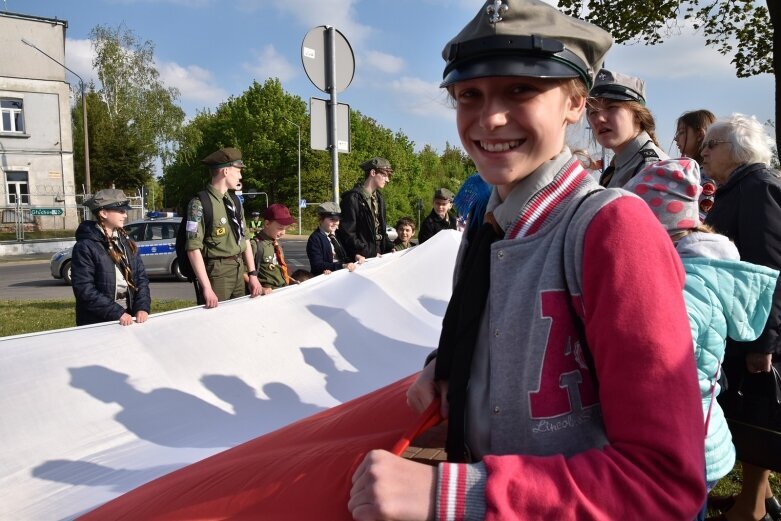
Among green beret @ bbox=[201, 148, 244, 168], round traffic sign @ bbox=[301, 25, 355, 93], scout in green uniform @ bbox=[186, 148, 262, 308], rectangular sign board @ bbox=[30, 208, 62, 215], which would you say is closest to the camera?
scout in green uniform @ bbox=[186, 148, 262, 308]

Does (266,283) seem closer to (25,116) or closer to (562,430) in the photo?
(562,430)

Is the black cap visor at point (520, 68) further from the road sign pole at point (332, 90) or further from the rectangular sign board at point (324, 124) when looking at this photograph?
the road sign pole at point (332, 90)

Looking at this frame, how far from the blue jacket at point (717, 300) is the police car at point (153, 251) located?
578 inches

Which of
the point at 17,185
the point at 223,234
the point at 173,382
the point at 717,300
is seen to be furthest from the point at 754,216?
the point at 17,185

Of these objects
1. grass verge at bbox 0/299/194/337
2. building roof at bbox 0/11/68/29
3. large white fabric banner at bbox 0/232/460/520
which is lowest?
grass verge at bbox 0/299/194/337

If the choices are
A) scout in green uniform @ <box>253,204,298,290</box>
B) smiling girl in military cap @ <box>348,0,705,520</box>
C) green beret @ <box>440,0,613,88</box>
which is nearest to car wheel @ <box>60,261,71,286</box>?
scout in green uniform @ <box>253,204,298,290</box>

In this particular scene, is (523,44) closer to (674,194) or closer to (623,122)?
(674,194)

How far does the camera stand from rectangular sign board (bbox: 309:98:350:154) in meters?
5.96

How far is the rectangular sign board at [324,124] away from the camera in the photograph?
5.96 meters

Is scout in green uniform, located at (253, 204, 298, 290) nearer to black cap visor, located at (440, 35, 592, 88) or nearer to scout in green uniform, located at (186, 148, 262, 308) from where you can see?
scout in green uniform, located at (186, 148, 262, 308)

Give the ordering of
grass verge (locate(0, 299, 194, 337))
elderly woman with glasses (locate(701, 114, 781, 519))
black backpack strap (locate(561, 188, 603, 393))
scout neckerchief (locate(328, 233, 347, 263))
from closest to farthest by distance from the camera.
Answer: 1. black backpack strap (locate(561, 188, 603, 393))
2. elderly woman with glasses (locate(701, 114, 781, 519))
3. scout neckerchief (locate(328, 233, 347, 263))
4. grass verge (locate(0, 299, 194, 337))

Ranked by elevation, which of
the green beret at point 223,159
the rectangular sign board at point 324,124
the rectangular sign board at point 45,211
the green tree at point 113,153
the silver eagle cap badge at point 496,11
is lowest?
the rectangular sign board at point 45,211

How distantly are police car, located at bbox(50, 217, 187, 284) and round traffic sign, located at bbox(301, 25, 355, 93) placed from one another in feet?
34.1

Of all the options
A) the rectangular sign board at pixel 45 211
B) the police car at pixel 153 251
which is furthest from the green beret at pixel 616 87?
the rectangular sign board at pixel 45 211
